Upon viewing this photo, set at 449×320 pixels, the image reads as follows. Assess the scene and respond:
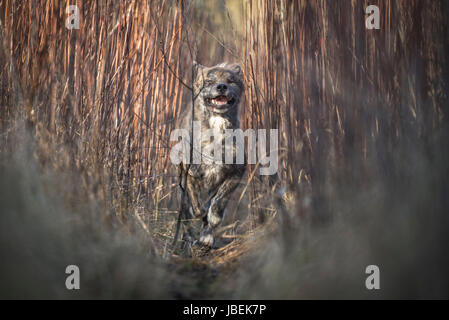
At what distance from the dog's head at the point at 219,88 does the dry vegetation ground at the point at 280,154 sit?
2.97 ft

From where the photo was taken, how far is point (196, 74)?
3.17 metres

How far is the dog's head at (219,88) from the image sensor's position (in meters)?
3.14

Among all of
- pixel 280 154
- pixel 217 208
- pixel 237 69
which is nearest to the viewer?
pixel 280 154

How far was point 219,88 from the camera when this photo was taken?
3.11 m

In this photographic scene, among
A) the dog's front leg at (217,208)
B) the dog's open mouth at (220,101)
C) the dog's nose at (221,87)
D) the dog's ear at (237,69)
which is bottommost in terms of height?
the dog's front leg at (217,208)

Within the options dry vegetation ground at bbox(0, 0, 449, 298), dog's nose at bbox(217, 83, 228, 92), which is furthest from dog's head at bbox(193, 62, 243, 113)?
dry vegetation ground at bbox(0, 0, 449, 298)

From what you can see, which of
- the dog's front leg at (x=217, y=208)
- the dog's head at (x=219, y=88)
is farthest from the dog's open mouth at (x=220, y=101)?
the dog's front leg at (x=217, y=208)

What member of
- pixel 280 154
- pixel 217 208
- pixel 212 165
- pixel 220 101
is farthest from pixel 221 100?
pixel 280 154

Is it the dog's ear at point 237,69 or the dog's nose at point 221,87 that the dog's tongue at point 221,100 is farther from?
the dog's ear at point 237,69

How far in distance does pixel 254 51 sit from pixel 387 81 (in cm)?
79

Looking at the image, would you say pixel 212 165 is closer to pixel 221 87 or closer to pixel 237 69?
pixel 221 87

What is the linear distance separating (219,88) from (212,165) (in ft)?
2.17

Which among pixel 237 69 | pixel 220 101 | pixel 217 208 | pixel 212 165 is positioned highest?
pixel 237 69

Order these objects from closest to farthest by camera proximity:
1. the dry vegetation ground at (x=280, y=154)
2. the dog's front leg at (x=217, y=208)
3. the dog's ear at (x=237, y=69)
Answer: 1. the dry vegetation ground at (x=280, y=154)
2. the dog's front leg at (x=217, y=208)
3. the dog's ear at (x=237, y=69)
